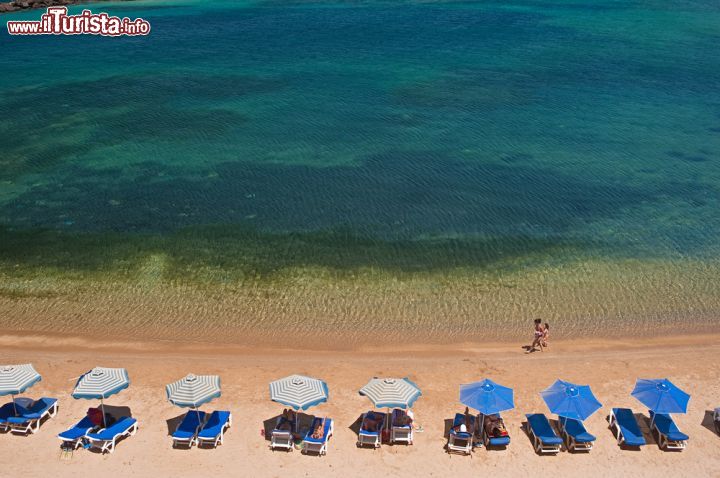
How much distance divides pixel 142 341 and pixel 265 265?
7091mm

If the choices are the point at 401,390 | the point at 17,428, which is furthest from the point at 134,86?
the point at 401,390

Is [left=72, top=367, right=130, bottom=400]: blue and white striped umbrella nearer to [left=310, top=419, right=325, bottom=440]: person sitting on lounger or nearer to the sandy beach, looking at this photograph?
the sandy beach

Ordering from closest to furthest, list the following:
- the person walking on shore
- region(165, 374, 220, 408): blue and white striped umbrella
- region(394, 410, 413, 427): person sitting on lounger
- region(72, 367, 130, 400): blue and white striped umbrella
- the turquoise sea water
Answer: region(165, 374, 220, 408): blue and white striped umbrella < region(72, 367, 130, 400): blue and white striped umbrella < region(394, 410, 413, 427): person sitting on lounger < the person walking on shore < the turquoise sea water

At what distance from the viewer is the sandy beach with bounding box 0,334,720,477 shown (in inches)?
743

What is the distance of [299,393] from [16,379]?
895 cm

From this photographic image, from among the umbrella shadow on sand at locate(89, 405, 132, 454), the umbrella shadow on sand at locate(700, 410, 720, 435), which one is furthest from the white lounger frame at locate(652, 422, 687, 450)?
the umbrella shadow on sand at locate(89, 405, 132, 454)

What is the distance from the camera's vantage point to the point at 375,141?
4431cm

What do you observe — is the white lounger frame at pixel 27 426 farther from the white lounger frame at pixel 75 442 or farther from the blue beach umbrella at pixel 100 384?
the blue beach umbrella at pixel 100 384

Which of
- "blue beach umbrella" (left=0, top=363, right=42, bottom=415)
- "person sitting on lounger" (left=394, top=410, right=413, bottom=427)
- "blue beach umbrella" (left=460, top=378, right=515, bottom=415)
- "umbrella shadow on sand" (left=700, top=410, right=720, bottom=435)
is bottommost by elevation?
"person sitting on lounger" (left=394, top=410, right=413, bottom=427)

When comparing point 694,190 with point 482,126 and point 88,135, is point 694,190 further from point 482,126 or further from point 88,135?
point 88,135

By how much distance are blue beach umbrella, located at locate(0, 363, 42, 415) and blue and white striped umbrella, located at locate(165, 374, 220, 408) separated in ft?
14.8

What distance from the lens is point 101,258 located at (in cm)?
3142

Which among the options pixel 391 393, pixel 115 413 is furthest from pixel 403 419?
pixel 115 413

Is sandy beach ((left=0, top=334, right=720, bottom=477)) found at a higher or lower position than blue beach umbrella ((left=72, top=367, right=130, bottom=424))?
lower
